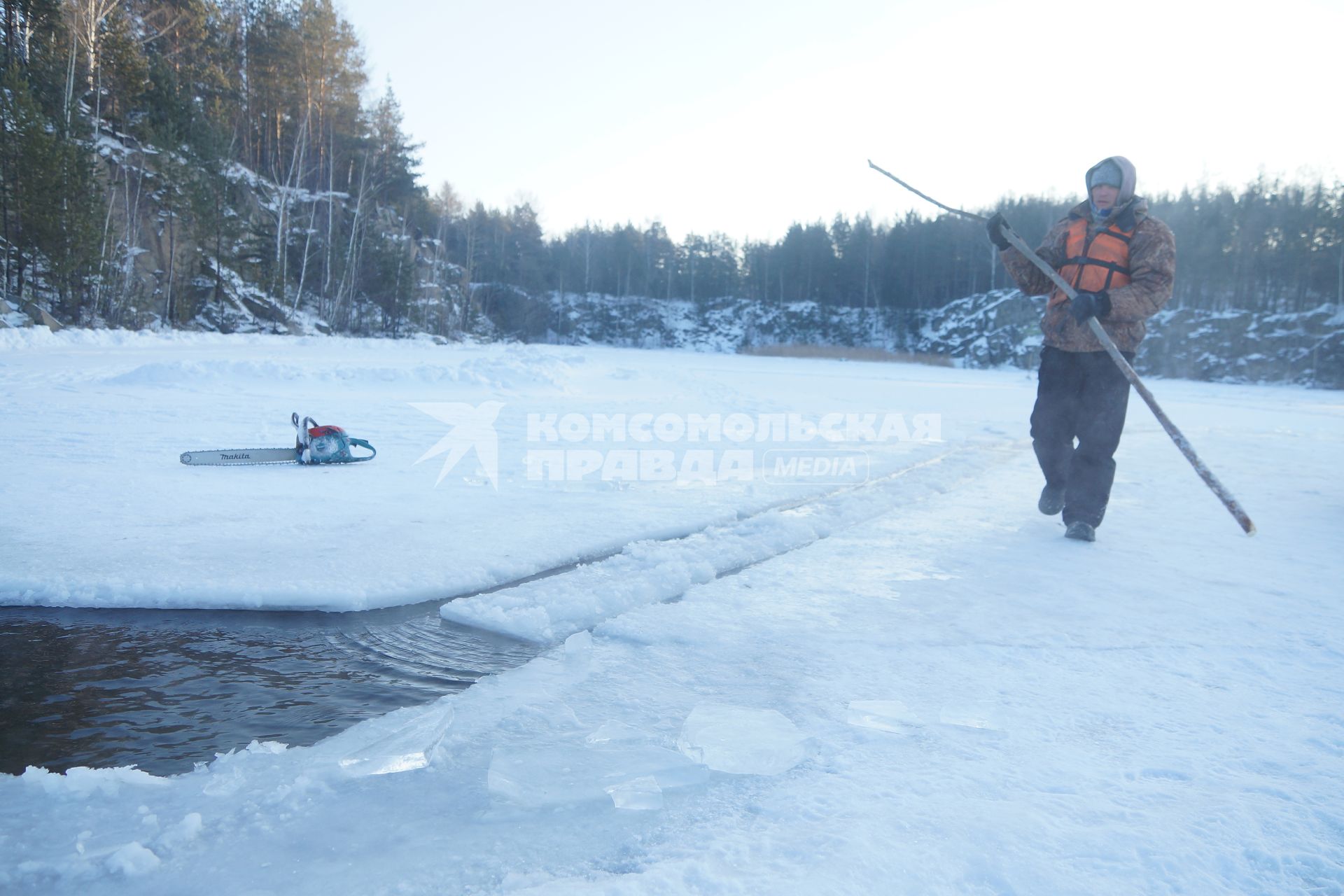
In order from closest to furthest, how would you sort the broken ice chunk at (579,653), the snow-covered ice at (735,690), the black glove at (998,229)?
the snow-covered ice at (735,690) → the broken ice chunk at (579,653) → the black glove at (998,229)

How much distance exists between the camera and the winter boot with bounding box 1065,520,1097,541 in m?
3.82

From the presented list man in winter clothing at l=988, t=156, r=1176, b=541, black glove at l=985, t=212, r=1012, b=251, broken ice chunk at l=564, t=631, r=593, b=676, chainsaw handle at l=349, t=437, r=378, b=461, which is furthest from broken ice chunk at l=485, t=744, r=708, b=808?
chainsaw handle at l=349, t=437, r=378, b=461

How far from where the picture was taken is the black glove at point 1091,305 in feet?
12.1

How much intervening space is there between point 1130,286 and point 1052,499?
1.23 meters

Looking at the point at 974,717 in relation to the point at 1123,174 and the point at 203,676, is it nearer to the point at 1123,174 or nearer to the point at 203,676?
the point at 203,676

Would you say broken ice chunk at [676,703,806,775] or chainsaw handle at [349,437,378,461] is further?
chainsaw handle at [349,437,378,461]

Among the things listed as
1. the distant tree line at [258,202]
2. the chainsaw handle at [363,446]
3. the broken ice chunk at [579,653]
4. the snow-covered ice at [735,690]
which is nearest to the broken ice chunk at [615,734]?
Result: the snow-covered ice at [735,690]

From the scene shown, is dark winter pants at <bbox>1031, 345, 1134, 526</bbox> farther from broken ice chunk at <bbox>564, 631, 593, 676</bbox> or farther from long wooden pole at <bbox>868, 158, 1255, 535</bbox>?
broken ice chunk at <bbox>564, 631, 593, 676</bbox>

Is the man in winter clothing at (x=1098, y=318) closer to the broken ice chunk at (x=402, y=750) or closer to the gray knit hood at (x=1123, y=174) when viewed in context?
the gray knit hood at (x=1123, y=174)

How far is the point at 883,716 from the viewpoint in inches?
73.2

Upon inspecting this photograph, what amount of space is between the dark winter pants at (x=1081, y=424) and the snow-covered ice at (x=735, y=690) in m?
0.26

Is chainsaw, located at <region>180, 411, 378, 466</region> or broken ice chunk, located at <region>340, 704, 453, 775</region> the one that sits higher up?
chainsaw, located at <region>180, 411, 378, 466</region>

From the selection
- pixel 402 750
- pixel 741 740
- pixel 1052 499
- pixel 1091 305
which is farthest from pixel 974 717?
pixel 1052 499

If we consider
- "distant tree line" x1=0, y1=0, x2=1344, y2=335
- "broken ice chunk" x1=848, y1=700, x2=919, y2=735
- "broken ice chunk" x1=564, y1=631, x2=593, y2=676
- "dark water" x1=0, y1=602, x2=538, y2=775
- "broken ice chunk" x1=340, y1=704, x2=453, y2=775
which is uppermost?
"distant tree line" x1=0, y1=0, x2=1344, y2=335
